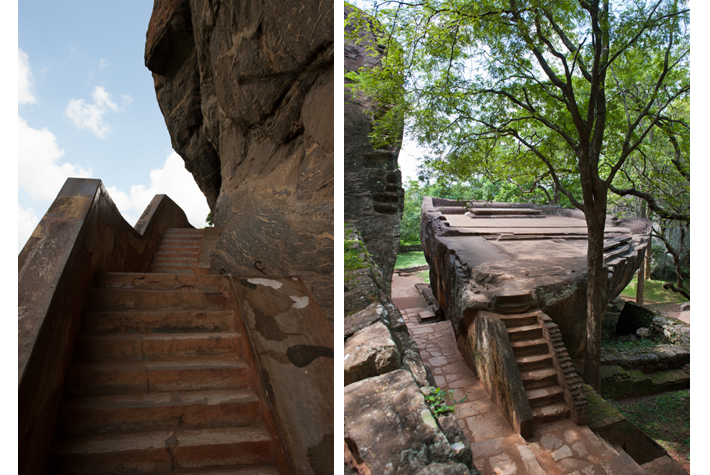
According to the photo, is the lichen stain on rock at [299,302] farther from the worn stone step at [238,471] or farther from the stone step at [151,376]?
the worn stone step at [238,471]

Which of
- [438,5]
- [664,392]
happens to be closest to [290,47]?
[438,5]

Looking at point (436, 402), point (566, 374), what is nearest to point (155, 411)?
point (436, 402)

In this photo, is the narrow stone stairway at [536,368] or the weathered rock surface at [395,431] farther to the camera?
the narrow stone stairway at [536,368]

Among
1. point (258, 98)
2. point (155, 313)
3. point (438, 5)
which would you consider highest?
point (438, 5)

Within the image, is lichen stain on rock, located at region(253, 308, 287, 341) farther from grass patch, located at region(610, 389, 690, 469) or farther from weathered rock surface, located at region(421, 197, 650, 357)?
grass patch, located at region(610, 389, 690, 469)

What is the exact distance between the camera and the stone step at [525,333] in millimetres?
4566

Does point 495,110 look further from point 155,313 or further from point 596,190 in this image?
point 155,313

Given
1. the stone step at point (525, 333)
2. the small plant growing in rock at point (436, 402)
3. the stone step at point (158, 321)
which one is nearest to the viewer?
the small plant growing in rock at point (436, 402)

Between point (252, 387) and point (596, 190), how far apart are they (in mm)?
4988

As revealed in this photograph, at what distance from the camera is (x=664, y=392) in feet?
21.1

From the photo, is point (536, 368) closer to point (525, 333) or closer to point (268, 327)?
point (525, 333)

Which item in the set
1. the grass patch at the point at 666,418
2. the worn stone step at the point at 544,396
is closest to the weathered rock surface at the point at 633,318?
the grass patch at the point at 666,418

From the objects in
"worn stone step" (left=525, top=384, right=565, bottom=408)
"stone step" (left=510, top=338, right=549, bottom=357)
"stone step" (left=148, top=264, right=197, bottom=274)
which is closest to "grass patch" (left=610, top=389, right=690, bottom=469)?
"worn stone step" (left=525, top=384, right=565, bottom=408)

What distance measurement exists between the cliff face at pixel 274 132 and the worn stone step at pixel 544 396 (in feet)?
9.28
